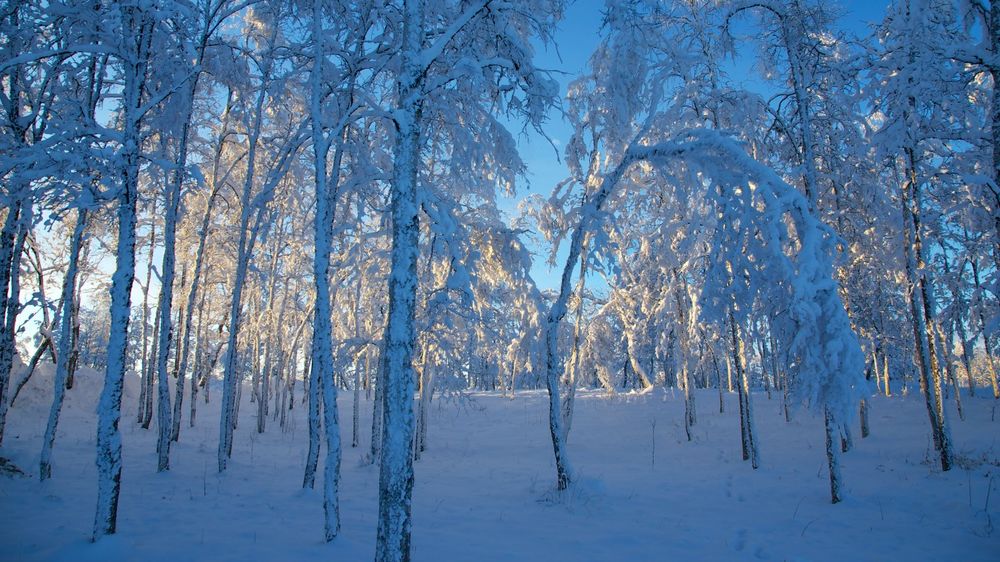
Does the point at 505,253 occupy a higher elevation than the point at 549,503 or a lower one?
higher

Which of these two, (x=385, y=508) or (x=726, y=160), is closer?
(x=385, y=508)

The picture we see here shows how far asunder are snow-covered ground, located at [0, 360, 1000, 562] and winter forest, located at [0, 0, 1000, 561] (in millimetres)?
79

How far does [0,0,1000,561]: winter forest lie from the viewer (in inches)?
221

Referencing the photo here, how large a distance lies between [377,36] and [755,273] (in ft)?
25.2

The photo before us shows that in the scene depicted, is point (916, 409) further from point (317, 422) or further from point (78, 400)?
point (78, 400)

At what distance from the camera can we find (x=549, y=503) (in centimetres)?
862

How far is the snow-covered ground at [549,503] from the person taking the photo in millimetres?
6148

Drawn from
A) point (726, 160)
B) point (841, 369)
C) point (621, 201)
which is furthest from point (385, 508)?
point (621, 201)

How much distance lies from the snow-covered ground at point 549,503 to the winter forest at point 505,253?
0.08 m

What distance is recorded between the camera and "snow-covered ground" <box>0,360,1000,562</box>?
6148mm

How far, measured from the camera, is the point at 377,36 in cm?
880

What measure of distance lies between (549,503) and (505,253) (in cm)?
503

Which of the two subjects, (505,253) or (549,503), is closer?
(549,503)

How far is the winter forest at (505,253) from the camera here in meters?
5.60
